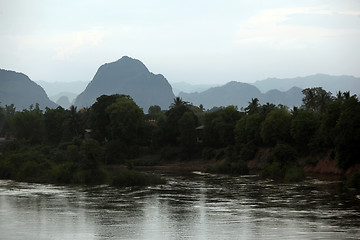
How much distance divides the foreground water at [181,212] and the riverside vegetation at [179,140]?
5007mm

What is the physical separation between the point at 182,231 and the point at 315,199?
17694 millimetres

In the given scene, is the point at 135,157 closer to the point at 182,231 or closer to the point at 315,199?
the point at 315,199

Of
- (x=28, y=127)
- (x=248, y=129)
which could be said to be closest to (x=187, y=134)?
(x=248, y=129)

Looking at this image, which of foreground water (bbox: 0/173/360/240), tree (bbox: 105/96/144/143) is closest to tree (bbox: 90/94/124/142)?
tree (bbox: 105/96/144/143)

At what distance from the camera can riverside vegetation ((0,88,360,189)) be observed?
6062 cm

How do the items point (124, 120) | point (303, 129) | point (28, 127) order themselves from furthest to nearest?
point (28, 127), point (124, 120), point (303, 129)

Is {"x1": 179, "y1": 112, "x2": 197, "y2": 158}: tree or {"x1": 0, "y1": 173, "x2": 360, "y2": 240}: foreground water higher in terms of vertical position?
{"x1": 179, "y1": 112, "x2": 197, "y2": 158}: tree

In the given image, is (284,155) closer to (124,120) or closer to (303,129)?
(303,129)

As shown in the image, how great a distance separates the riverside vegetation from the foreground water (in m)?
5.01

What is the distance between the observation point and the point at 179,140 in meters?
98.8

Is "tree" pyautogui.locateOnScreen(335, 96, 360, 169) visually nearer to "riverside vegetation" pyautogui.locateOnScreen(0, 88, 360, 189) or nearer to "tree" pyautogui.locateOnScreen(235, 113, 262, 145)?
"riverside vegetation" pyautogui.locateOnScreen(0, 88, 360, 189)

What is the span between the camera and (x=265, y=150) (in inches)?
3270

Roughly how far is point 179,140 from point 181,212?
59.0m

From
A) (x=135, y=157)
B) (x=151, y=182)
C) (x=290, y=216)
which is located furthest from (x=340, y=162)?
(x=135, y=157)
